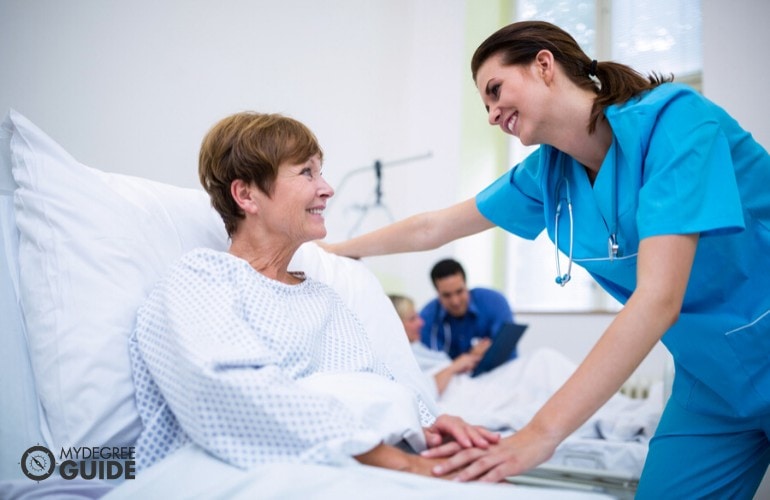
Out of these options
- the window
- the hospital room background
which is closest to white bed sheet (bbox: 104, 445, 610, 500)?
the hospital room background

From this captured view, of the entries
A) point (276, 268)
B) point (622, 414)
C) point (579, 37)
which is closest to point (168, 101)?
point (276, 268)

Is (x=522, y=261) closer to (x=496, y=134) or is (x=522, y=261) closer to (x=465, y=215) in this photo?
(x=496, y=134)

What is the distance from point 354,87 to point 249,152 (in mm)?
1840

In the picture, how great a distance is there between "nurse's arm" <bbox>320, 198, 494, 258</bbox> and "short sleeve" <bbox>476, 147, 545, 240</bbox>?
4 cm

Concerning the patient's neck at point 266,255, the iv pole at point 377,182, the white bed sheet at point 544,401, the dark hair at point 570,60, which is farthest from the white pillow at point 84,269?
the iv pole at point 377,182

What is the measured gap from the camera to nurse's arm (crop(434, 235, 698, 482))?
93 centimetres

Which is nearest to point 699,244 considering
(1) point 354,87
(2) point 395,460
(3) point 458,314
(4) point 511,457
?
(4) point 511,457

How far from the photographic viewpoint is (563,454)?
2162 mm

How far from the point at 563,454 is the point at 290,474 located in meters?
1.51

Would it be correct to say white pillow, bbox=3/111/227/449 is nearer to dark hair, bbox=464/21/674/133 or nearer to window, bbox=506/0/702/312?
dark hair, bbox=464/21/674/133

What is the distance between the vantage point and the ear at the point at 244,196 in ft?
4.31

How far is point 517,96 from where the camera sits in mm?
1220
